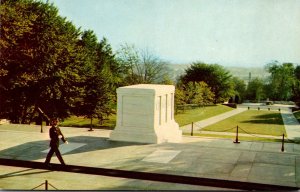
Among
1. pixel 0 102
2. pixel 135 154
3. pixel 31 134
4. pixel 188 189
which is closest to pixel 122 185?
pixel 188 189

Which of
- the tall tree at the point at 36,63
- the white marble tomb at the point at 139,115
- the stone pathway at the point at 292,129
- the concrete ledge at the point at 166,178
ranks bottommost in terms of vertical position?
the stone pathway at the point at 292,129

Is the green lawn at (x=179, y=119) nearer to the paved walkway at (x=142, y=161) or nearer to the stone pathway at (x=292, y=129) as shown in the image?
the stone pathway at (x=292, y=129)

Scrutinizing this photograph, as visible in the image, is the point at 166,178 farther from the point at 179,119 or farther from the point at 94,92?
the point at 179,119

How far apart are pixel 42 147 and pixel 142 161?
296cm

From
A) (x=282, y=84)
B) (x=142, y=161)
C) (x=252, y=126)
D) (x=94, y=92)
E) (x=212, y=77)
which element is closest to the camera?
(x=142, y=161)

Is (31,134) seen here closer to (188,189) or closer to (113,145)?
(113,145)

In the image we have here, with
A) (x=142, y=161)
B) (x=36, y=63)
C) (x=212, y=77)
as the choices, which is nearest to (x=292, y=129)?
(x=36, y=63)

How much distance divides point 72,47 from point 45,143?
38.5ft

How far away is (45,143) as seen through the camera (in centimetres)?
1025

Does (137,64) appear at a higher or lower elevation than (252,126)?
higher

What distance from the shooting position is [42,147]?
981 cm

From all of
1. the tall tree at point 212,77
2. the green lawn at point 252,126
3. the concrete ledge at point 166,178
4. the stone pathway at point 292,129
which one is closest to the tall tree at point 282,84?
the tall tree at point 212,77

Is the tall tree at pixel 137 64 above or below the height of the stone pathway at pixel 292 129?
above

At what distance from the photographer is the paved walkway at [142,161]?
698 centimetres
